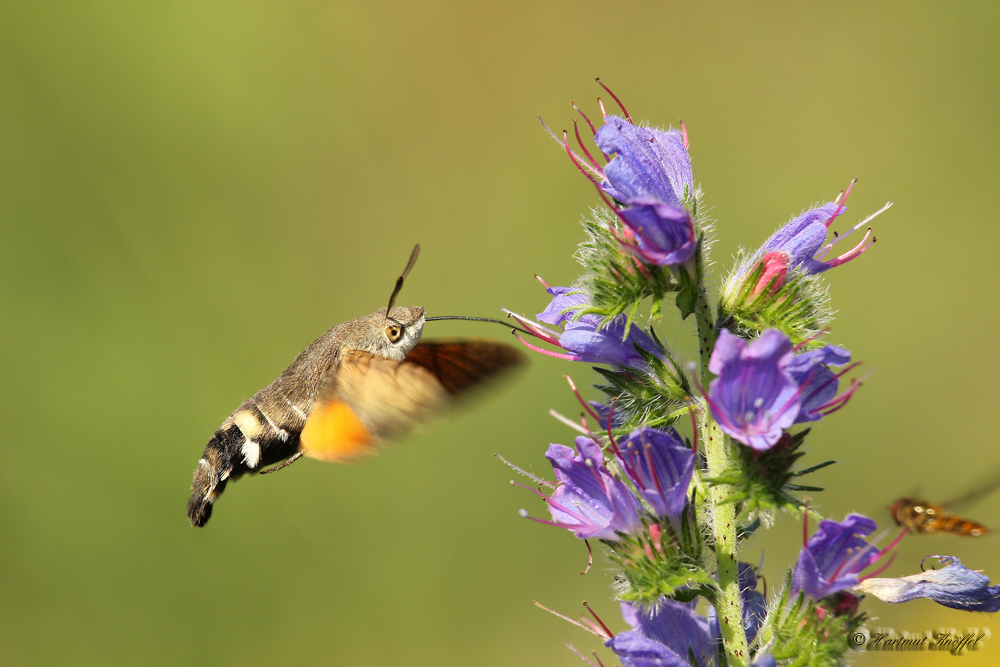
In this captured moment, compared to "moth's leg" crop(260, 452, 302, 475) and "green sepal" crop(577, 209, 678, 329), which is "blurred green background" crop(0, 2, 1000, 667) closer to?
"moth's leg" crop(260, 452, 302, 475)

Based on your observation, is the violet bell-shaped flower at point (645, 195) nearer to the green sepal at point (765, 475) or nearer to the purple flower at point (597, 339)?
the purple flower at point (597, 339)

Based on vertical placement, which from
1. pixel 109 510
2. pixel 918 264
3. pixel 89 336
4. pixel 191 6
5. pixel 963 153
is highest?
pixel 191 6

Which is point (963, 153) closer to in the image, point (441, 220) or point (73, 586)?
point (441, 220)

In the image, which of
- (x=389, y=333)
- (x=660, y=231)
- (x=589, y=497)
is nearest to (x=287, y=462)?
(x=389, y=333)

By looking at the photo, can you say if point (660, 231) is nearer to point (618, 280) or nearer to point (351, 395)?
point (618, 280)

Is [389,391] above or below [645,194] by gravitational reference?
below

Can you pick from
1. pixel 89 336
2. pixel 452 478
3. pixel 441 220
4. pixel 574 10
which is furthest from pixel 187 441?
pixel 574 10
